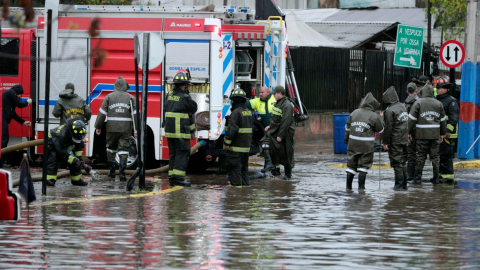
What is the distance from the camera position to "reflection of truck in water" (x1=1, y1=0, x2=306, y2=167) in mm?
A: 15344

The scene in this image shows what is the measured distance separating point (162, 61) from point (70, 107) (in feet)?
5.74

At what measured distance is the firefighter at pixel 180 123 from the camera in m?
14.1

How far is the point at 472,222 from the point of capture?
10695 millimetres

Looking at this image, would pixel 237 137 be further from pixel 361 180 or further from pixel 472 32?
pixel 472 32

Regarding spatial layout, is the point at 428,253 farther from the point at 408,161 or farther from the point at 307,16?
the point at 307,16

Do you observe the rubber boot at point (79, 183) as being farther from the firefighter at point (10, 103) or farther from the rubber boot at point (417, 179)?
the rubber boot at point (417, 179)

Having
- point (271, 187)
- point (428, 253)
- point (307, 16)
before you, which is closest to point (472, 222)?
point (428, 253)

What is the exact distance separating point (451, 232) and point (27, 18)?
19.8 feet

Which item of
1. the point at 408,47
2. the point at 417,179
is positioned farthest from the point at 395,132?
the point at 408,47

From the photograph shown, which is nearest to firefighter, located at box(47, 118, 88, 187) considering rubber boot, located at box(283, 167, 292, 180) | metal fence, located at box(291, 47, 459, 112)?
rubber boot, located at box(283, 167, 292, 180)

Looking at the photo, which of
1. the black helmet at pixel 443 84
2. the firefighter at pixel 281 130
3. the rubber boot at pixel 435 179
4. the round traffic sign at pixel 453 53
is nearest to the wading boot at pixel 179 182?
the firefighter at pixel 281 130

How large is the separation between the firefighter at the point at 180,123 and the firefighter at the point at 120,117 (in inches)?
40.6

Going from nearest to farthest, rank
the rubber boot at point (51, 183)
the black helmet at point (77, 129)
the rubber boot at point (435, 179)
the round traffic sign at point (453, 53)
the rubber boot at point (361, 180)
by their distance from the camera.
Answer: the black helmet at point (77, 129) → the rubber boot at point (51, 183) → the rubber boot at point (361, 180) → the rubber boot at point (435, 179) → the round traffic sign at point (453, 53)

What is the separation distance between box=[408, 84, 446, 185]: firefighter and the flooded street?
0.95m
